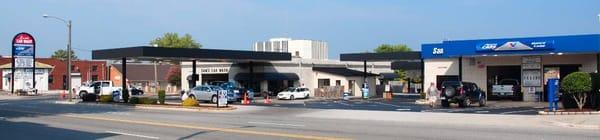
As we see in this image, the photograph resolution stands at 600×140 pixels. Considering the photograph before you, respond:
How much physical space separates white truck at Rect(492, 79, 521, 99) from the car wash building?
4.6 inches

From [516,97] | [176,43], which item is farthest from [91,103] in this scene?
[176,43]

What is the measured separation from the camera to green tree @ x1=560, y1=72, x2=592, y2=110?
27250 mm

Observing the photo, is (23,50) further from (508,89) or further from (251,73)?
(508,89)

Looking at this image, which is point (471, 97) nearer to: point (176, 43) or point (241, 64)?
point (241, 64)

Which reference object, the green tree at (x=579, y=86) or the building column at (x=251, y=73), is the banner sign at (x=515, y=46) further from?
the building column at (x=251, y=73)

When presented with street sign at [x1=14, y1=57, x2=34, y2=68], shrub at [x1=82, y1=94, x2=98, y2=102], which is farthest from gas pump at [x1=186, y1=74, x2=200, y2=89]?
street sign at [x1=14, y1=57, x2=34, y2=68]

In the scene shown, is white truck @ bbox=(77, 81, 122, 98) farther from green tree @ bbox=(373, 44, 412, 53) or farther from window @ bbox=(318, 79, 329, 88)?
green tree @ bbox=(373, 44, 412, 53)

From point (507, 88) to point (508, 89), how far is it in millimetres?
95

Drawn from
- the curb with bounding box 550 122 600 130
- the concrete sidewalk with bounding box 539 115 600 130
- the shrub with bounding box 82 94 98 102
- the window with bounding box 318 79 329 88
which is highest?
the window with bounding box 318 79 329 88

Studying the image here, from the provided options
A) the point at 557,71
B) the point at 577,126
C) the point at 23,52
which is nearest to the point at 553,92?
the point at 577,126

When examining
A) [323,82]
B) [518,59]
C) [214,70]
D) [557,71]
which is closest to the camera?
[557,71]

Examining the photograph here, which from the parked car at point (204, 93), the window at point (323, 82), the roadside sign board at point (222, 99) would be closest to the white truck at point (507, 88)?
the roadside sign board at point (222, 99)

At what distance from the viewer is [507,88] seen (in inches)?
1682

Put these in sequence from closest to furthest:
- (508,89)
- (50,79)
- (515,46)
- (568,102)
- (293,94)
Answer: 1. (568,102)
2. (515,46)
3. (508,89)
4. (293,94)
5. (50,79)
